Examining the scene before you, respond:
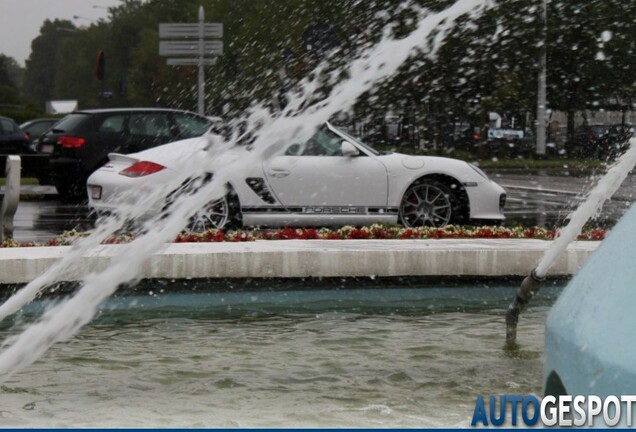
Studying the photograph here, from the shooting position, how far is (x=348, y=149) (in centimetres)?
1359

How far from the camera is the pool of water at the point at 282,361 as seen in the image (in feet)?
18.2

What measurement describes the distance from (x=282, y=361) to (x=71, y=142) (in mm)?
15372

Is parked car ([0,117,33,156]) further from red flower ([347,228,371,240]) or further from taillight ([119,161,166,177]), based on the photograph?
red flower ([347,228,371,240])

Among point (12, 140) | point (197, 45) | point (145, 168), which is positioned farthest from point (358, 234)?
point (12, 140)

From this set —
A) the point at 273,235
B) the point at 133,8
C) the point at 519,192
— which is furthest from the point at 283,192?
the point at 133,8

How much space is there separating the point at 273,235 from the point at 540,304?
8.19 ft

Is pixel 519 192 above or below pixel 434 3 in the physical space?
below

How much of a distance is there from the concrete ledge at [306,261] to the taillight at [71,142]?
12367 mm

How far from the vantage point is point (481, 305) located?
8648 millimetres

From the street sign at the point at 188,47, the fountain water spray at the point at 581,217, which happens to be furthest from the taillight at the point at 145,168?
the street sign at the point at 188,47

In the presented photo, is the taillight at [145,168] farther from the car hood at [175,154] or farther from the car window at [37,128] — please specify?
the car window at [37,128]

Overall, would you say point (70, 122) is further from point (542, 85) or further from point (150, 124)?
point (542, 85)

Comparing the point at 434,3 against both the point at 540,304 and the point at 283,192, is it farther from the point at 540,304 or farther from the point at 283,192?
the point at 540,304

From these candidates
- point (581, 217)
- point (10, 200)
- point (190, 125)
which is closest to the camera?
point (581, 217)
